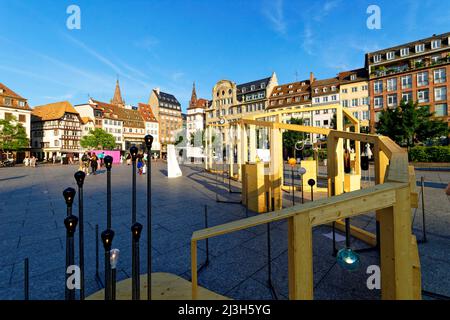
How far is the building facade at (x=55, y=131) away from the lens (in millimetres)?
54344

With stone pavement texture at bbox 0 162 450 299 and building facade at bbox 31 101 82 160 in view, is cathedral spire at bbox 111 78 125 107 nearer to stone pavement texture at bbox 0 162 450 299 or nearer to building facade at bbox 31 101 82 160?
building facade at bbox 31 101 82 160

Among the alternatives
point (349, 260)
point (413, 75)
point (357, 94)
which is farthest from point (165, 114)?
point (349, 260)

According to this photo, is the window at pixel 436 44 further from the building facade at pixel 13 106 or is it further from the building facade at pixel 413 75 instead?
the building facade at pixel 13 106

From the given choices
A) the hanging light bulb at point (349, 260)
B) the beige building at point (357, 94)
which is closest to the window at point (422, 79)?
the beige building at point (357, 94)

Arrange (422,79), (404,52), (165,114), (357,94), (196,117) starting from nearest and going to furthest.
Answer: (422,79) → (404,52) → (357,94) → (196,117) → (165,114)

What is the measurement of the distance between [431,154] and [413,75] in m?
24.7

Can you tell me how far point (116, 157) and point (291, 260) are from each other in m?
46.8

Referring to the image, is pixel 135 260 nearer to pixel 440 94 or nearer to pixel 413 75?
pixel 440 94

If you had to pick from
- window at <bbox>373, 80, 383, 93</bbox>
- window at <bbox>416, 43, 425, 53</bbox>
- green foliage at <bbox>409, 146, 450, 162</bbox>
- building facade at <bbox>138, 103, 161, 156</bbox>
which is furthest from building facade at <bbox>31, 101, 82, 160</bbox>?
window at <bbox>416, 43, 425, 53</bbox>

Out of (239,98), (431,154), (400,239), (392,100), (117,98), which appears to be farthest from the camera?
(117,98)

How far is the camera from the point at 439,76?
36.4 metres

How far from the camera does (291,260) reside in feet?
6.02

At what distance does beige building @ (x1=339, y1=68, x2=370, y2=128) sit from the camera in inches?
1730
